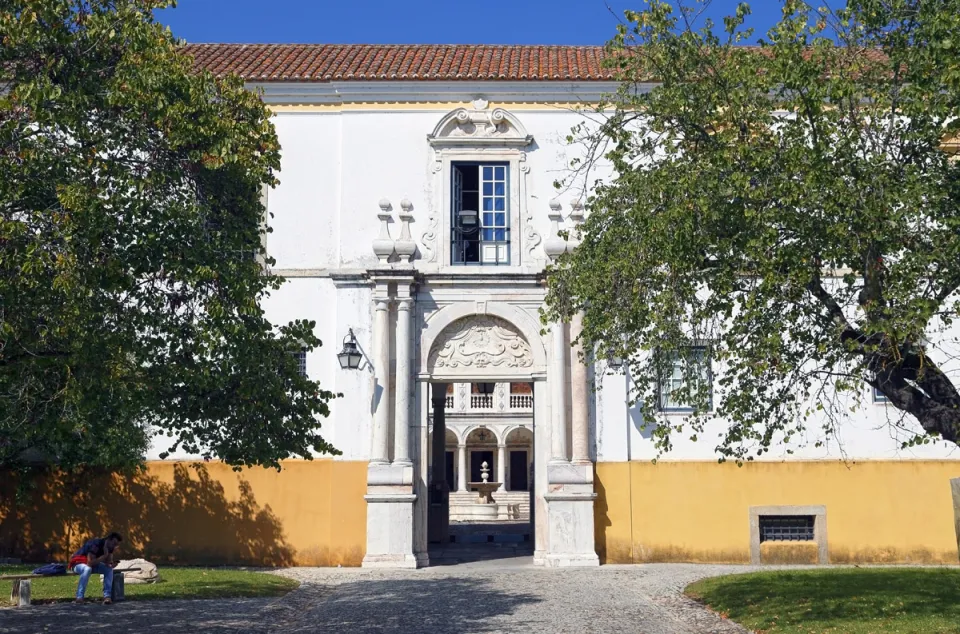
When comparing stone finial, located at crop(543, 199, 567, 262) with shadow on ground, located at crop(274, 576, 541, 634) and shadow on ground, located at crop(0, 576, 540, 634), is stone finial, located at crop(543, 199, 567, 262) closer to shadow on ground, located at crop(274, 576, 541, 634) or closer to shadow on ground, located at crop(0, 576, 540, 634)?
shadow on ground, located at crop(274, 576, 541, 634)

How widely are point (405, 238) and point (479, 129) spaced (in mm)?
2410

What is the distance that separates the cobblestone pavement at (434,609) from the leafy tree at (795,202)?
2.48 meters

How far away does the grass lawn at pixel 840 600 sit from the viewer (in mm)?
10352

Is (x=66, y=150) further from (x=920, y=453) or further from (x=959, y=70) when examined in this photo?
(x=920, y=453)

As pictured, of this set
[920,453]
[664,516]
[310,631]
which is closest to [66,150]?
[310,631]

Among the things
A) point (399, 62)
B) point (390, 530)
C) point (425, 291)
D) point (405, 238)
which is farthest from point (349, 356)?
point (399, 62)

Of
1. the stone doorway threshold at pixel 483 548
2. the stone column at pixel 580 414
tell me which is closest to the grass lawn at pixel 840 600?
the stone column at pixel 580 414

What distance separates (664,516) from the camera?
17.8 meters

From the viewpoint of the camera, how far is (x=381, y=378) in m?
17.9

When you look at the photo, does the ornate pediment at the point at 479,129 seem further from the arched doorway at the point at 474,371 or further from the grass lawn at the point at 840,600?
the grass lawn at the point at 840,600

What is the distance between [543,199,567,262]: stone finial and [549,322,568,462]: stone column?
1231 millimetres

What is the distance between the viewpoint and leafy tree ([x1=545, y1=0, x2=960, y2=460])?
29.6ft

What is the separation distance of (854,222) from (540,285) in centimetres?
946

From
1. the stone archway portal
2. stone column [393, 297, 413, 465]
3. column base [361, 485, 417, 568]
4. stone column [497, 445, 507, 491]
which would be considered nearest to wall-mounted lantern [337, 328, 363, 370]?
the stone archway portal
